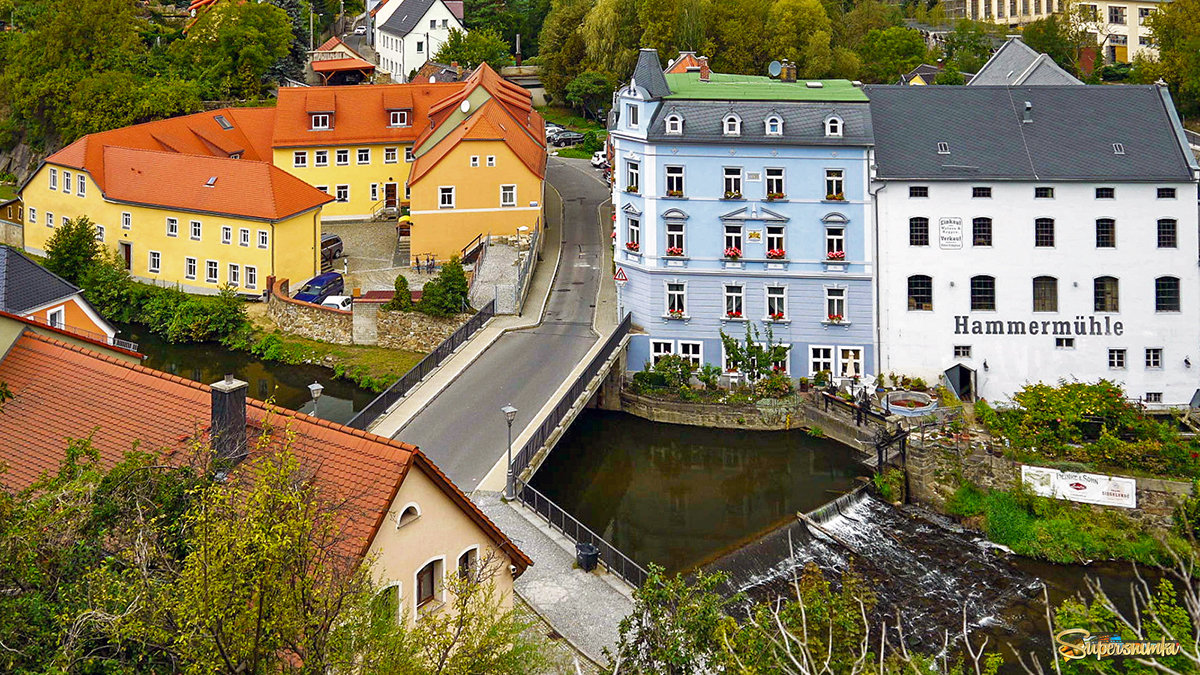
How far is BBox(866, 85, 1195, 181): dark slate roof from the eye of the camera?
4159 cm

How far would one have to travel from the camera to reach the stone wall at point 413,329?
1866 inches

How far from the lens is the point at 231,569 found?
13805 mm

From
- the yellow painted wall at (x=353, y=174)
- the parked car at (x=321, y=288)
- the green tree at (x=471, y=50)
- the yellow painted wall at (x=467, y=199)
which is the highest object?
the green tree at (x=471, y=50)

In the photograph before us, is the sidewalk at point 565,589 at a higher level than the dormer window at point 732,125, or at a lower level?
lower

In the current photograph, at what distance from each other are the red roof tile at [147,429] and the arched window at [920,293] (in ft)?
76.8

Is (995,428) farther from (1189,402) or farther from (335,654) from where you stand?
(335,654)

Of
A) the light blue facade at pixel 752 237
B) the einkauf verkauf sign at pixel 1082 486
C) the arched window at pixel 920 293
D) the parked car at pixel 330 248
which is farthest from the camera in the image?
the parked car at pixel 330 248

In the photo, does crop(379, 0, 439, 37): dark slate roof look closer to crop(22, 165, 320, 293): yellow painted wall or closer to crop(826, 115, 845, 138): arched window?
crop(22, 165, 320, 293): yellow painted wall

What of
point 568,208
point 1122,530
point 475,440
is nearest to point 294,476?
point 475,440

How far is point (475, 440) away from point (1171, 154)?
23.7m

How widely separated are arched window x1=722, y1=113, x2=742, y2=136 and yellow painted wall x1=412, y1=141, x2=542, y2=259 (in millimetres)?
13979

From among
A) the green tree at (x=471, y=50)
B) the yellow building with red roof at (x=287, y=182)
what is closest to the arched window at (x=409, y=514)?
the yellow building with red roof at (x=287, y=182)

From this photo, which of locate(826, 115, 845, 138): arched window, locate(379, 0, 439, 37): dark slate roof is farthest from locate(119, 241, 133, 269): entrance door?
locate(379, 0, 439, 37): dark slate roof

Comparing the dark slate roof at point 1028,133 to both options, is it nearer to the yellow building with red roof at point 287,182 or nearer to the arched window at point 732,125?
the arched window at point 732,125
